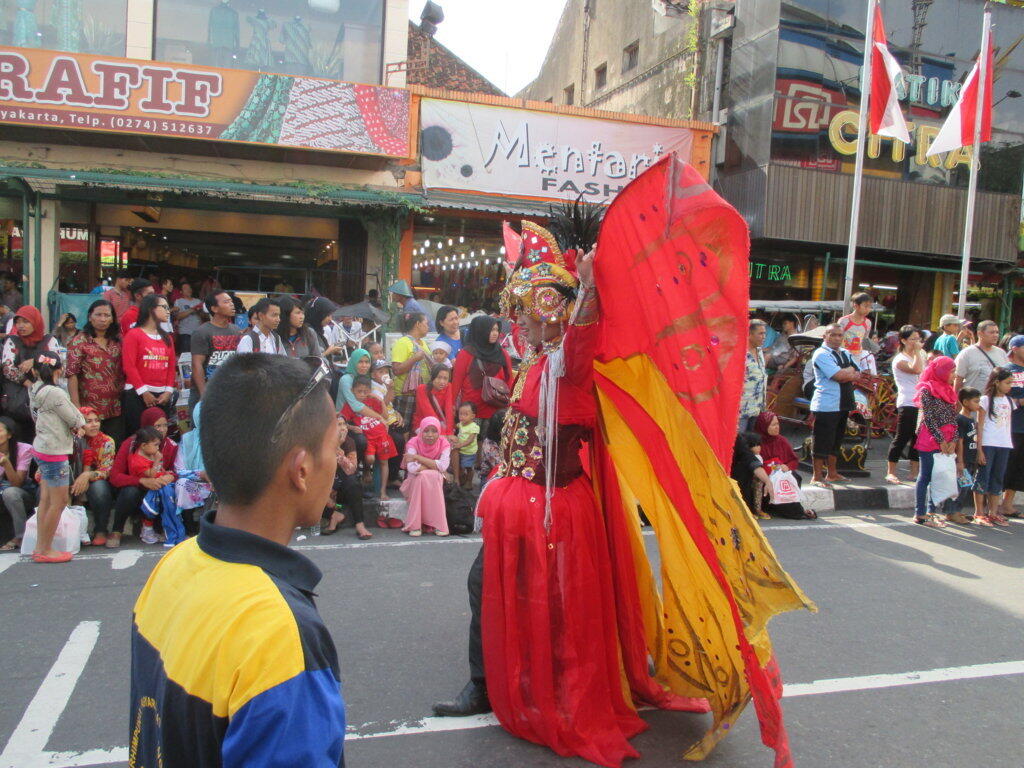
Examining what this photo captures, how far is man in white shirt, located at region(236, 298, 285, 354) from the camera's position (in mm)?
6410

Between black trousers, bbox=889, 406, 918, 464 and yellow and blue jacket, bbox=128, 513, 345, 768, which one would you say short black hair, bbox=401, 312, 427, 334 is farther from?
yellow and blue jacket, bbox=128, 513, 345, 768

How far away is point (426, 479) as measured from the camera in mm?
6336

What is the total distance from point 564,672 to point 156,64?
11.3 meters

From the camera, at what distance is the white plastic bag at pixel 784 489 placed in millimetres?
7047

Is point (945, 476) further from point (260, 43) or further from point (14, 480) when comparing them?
point (260, 43)

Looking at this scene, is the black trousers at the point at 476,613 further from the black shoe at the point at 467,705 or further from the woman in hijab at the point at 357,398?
the woman in hijab at the point at 357,398

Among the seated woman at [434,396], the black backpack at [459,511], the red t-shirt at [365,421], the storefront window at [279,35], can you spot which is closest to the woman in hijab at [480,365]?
the seated woman at [434,396]

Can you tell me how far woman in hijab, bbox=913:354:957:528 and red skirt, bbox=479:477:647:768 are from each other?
16.5 ft

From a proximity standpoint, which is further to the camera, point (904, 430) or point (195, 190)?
point (195, 190)

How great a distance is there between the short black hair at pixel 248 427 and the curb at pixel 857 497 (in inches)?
278

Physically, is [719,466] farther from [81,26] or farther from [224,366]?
[81,26]

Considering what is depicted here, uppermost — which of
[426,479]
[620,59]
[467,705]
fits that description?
[620,59]

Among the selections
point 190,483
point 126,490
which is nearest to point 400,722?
point 190,483

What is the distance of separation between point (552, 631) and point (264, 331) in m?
4.37
